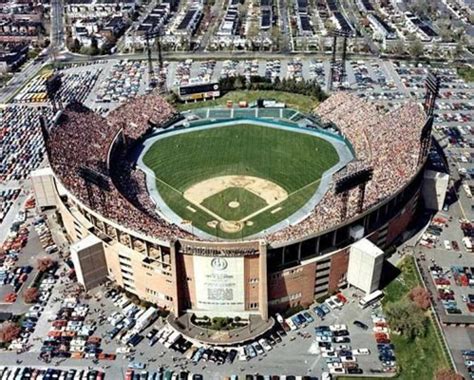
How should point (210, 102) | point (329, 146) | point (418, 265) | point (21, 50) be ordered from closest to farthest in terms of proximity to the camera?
point (418, 265), point (329, 146), point (210, 102), point (21, 50)

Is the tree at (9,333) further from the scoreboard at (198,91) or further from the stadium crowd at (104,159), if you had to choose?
the scoreboard at (198,91)

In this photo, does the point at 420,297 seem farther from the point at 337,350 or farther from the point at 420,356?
the point at 337,350

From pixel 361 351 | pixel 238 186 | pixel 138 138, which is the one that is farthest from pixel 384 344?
pixel 138 138

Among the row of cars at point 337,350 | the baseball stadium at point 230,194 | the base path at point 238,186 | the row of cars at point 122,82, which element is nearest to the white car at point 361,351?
the row of cars at point 337,350

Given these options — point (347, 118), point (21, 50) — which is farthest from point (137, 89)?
point (347, 118)

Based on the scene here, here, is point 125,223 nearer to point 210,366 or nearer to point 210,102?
point 210,366

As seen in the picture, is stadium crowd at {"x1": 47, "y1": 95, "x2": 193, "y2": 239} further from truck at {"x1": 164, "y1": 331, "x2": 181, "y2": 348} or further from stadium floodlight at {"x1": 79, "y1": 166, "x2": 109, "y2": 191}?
truck at {"x1": 164, "y1": 331, "x2": 181, "y2": 348}

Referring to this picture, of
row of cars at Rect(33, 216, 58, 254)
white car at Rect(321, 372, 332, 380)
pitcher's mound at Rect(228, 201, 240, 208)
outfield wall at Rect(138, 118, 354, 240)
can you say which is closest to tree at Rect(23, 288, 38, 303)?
row of cars at Rect(33, 216, 58, 254)
